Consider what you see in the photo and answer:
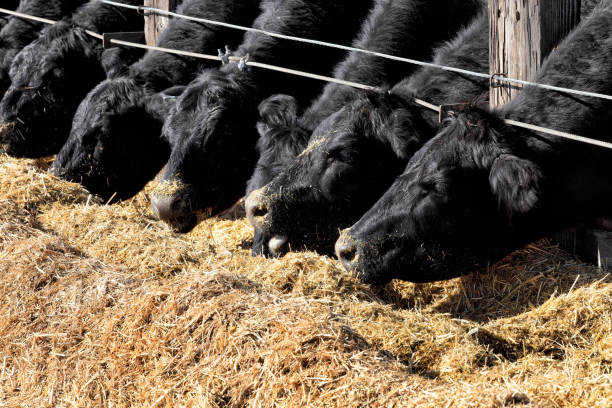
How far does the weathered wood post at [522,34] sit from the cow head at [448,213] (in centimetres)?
47

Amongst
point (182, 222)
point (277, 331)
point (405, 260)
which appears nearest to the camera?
point (277, 331)

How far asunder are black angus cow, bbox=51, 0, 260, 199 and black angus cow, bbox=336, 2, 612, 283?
301 cm

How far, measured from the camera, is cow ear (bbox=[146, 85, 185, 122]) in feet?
21.3

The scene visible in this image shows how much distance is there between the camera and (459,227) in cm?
426

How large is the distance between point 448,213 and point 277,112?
1.99m

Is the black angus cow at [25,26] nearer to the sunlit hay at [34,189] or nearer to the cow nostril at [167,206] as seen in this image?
the sunlit hay at [34,189]

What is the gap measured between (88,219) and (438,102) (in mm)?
2664

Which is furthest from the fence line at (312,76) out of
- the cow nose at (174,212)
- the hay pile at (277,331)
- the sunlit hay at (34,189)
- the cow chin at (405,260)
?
the sunlit hay at (34,189)

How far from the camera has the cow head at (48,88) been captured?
7727mm

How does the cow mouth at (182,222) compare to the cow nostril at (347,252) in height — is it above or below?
below

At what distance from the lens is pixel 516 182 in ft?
13.0

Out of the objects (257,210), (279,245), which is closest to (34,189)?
(257,210)

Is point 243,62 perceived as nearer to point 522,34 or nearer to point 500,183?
point 522,34

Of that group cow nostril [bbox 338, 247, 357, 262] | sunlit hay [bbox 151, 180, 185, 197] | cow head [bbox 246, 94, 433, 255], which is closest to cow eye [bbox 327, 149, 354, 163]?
cow head [bbox 246, 94, 433, 255]
